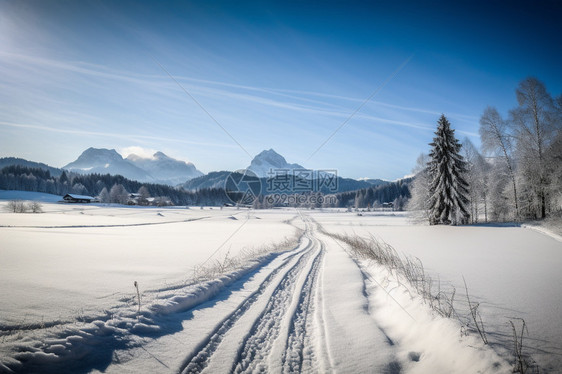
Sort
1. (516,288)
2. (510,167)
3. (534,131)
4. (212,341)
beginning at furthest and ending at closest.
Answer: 1. (510,167)
2. (534,131)
3. (516,288)
4. (212,341)

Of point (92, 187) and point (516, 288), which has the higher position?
point (92, 187)

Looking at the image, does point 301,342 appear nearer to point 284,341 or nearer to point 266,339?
point 284,341

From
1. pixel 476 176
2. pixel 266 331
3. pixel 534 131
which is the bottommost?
pixel 266 331

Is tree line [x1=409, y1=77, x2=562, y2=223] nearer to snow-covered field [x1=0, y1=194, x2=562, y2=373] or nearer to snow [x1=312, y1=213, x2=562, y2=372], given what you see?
snow [x1=312, y1=213, x2=562, y2=372]

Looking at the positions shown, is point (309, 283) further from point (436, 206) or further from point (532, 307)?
point (436, 206)

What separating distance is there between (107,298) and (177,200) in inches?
6026

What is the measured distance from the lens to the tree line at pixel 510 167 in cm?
1975

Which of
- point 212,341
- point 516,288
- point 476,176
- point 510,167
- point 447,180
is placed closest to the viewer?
point 212,341

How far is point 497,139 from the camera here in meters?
23.4

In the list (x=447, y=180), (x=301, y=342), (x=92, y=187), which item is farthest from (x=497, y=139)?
(x=92, y=187)

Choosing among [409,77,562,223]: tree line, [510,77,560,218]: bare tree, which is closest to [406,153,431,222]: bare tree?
[409,77,562,223]: tree line

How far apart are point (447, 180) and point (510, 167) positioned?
222 inches

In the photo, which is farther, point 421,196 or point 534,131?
point 421,196

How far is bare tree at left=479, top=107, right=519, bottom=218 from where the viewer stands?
75.6ft
